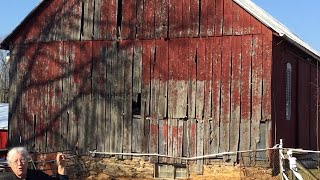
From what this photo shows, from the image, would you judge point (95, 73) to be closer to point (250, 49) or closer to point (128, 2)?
point (128, 2)

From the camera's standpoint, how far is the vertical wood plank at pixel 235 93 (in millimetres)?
15922

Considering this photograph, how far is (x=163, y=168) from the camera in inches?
674

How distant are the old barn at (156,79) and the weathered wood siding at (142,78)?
3cm

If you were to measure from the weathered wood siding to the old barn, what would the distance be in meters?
0.03

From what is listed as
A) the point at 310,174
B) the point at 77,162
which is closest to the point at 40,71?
the point at 77,162

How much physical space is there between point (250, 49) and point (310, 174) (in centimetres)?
398

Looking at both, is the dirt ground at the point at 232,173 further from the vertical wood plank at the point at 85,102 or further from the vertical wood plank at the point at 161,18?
the vertical wood plank at the point at 161,18

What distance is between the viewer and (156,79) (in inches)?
675

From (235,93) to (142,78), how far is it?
3124 millimetres

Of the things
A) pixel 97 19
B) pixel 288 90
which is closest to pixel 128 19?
pixel 97 19

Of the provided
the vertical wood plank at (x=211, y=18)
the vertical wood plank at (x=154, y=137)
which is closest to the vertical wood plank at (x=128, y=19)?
the vertical wood plank at (x=211, y=18)

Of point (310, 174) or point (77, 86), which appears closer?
point (310, 174)

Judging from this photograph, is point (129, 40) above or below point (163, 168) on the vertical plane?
above

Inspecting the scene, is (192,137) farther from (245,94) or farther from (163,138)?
(245,94)
